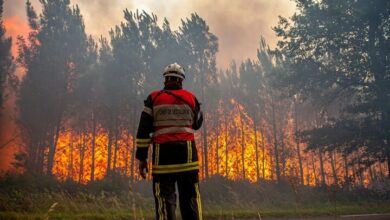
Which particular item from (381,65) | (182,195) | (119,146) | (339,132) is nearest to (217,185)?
(339,132)

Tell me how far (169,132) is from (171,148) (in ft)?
0.68

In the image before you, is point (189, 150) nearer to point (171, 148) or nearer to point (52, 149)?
point (171, 148)

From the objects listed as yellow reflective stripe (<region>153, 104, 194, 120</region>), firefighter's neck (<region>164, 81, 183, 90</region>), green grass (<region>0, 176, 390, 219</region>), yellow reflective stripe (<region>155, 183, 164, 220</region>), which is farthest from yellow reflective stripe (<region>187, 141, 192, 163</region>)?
green grass (<region>0, 176, 390, 219</region>)

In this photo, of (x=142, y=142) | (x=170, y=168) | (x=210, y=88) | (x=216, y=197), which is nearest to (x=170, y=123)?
(x=142, y=142)

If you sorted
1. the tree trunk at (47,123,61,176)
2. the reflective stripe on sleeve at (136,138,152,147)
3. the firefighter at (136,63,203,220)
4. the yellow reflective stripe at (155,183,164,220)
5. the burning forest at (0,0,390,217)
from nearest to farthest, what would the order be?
the yellow reflective stripe at (155,183,164,220), the firefighter at (136,63,203,220), the reflective stripe on sleeve at (136,138,152,147), the burning forest at (0,0,390,217), the tree trunk at (47,123,61,176)

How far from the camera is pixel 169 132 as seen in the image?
12.9 ft

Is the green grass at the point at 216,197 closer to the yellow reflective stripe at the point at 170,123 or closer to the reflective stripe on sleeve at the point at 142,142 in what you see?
the reflective stripe on sleeve at the point at 142,142

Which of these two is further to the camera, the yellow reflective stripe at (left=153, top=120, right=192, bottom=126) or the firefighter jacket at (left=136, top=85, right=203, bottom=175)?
the yellow reflective stripe at (left=153, top=120, right=192, bottom=126)

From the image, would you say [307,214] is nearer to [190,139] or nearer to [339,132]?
[190,139]

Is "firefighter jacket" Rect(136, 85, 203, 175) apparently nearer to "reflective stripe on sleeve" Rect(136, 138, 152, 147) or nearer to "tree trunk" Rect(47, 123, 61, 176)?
"reflective stripe on sleeve" Rect(136, 138, 152, 147)

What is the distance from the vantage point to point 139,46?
99.3 ft

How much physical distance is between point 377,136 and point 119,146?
23.0 metres

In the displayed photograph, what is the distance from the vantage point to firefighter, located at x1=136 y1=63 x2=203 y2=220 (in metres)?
3.79

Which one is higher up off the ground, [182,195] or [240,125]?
[240,125]
